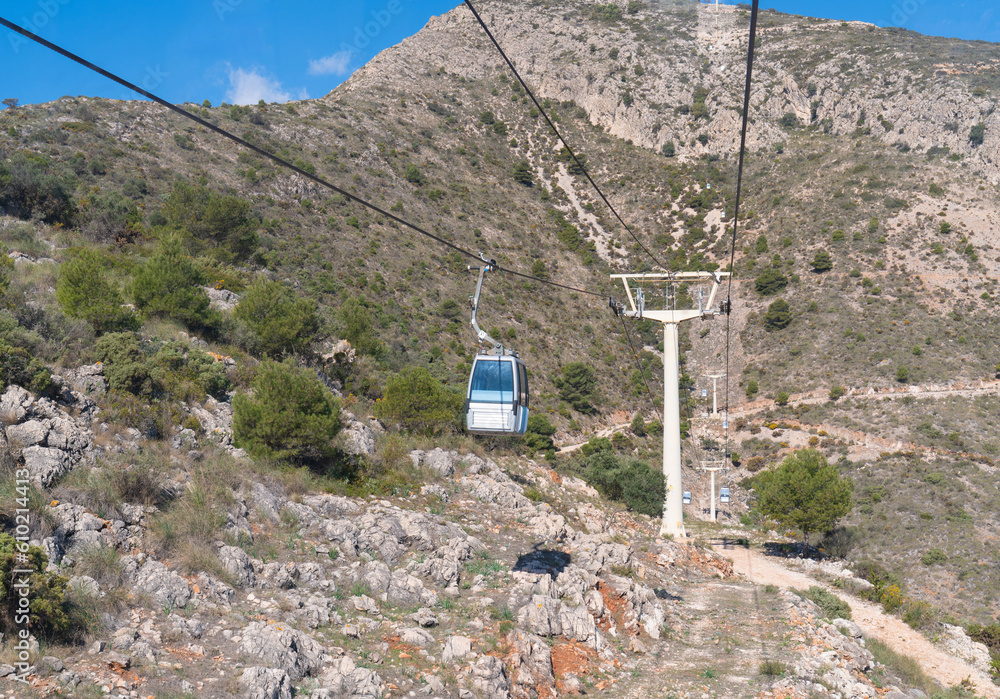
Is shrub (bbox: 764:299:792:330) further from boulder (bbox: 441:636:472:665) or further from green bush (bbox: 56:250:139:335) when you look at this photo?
boulder (bbox: 441:636:472:665)

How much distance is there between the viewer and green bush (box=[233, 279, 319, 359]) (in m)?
26.9

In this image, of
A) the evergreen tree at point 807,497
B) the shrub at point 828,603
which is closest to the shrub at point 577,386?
the evergreen tree at point 807,497

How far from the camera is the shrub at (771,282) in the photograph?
71.6 meters

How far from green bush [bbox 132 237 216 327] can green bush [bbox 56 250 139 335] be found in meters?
3.34

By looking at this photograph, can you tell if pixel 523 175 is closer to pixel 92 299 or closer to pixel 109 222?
pixel 109 222

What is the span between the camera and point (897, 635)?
2205cm

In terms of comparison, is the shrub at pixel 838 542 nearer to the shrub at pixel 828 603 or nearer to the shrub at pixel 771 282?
the shrub at pixel 828 603

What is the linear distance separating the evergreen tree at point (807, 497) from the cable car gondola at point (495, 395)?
25.8 meters

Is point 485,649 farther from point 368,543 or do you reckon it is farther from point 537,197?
point 537,197

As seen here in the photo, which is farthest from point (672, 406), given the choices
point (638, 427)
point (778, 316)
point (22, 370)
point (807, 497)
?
point (778, 316)

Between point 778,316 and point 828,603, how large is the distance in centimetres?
5131

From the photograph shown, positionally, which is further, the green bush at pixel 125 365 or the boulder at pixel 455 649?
the green bush at pixel 125 365

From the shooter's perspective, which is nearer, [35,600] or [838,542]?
[35,600]

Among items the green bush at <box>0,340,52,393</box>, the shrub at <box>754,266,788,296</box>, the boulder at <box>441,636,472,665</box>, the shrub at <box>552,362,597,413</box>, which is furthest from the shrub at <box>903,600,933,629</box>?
the shrub at <box>754,266,788,296</box>
